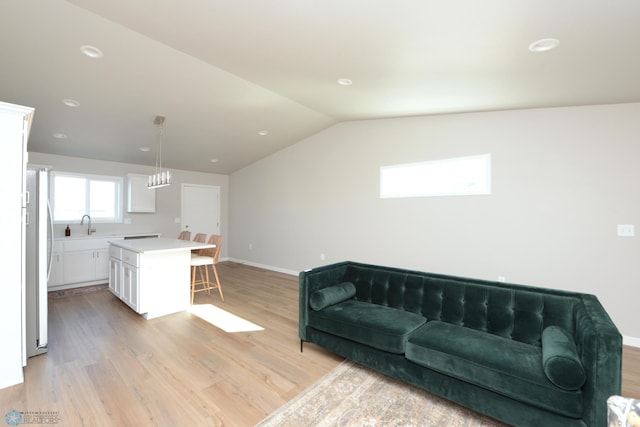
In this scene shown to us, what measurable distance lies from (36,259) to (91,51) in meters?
2.04

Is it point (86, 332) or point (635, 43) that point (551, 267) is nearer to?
point (635, 43)

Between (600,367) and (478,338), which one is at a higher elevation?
(600,367)

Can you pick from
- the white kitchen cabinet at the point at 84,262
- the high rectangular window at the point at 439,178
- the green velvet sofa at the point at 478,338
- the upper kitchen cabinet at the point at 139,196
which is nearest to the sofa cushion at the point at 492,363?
the green velvet sofa at the point at 478,338

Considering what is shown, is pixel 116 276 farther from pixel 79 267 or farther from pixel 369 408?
pixel 369 408

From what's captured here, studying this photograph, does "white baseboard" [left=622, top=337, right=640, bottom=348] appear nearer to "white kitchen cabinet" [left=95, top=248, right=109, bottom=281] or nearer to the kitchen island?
the kitchen island

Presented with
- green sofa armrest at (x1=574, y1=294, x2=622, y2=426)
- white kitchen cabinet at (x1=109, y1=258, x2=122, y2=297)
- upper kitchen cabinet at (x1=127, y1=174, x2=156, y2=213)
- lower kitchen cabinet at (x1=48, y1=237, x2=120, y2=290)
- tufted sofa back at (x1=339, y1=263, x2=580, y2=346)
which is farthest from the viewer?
upper kitchen cabinet at (x1=127, y1=174, x2=156, y2=213)

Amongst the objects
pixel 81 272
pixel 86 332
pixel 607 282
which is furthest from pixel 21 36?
pixel 607 282

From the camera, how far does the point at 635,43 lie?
1.75 meters

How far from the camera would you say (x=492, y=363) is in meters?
1.66

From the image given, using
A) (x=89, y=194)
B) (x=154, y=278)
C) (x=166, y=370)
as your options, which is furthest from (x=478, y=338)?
(x=89, y=194)

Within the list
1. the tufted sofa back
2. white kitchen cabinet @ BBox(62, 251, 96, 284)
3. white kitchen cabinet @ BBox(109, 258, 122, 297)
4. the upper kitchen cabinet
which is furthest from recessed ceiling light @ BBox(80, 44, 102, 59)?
white kitchen cabinet @ BBox(62, 251, 96, 284)

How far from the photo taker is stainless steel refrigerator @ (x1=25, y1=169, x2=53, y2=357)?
2.51 meters

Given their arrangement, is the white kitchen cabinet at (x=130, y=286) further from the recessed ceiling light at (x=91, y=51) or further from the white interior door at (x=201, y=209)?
the white interior door at (x=201, y=209)

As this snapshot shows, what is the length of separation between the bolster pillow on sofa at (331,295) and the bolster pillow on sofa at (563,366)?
5.20ft
